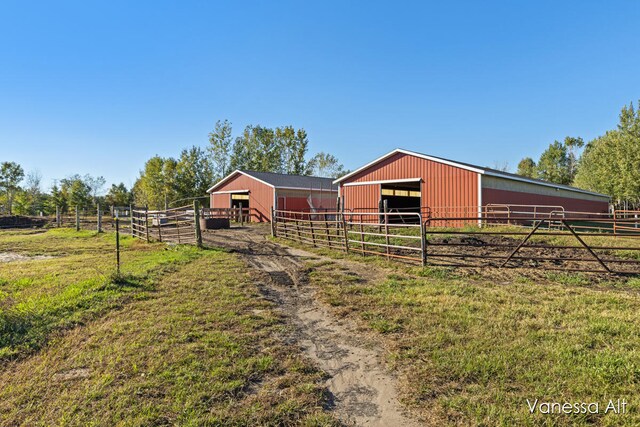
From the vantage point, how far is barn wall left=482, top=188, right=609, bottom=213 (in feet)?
55.7

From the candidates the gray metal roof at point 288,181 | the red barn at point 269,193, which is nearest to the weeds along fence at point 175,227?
the red barn at point 269,193

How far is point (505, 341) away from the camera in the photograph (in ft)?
12.2

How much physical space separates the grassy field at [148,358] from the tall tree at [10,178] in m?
58.6

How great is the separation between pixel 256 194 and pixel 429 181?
46.0 feet

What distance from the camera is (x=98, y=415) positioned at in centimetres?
259

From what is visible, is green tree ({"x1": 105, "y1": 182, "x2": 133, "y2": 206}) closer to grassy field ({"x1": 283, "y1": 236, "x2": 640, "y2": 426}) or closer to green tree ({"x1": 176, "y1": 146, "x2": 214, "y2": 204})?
green tree ({"x1": 176, "y1": 146, "x2": 214, "y2": 204})

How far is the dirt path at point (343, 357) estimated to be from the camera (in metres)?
2.69

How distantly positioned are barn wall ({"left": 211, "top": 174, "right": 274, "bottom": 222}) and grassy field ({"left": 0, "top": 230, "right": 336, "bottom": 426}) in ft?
60.8

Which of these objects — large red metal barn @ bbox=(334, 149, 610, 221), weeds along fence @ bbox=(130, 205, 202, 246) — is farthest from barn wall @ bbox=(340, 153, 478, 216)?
weeds along fence @ bbox=(130, 205, 202, 246)

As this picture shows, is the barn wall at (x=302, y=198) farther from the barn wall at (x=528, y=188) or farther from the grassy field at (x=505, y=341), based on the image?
the grassy field at (x=505, y=341)

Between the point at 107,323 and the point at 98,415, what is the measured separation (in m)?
2.28

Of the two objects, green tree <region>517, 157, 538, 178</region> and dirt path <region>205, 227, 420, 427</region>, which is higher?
green tree <region>517, 157, 538, 178</region>

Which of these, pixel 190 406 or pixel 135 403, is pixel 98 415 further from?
pixel 190 406

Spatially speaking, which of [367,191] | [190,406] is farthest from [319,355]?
[367,191]
